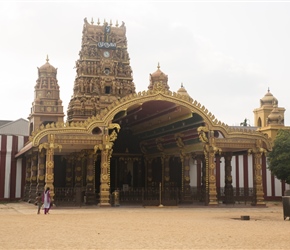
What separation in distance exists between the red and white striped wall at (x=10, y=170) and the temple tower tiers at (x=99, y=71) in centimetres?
535

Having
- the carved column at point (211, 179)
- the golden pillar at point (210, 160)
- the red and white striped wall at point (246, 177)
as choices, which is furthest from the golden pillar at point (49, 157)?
the red and white striped wall at point (246, 177)

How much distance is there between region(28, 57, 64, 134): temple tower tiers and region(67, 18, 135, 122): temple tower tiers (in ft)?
6.03

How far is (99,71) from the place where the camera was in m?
39.5

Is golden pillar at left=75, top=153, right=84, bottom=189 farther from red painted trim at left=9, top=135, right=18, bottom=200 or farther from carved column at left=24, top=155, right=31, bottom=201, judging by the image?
red painted trim at left=9, top=135, right=18, bottom=200

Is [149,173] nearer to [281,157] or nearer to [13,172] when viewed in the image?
[281,157]

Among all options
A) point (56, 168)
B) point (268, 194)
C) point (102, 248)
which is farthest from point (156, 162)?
point (102, 248)

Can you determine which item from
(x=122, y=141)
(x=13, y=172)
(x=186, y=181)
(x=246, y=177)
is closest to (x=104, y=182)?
(x=186, y=181)

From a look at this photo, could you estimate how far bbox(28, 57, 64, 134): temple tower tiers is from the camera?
41.4m

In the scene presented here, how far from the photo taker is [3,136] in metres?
37.2

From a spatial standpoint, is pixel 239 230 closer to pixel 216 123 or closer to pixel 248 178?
pixel 216 123

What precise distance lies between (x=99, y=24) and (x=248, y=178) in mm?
19186

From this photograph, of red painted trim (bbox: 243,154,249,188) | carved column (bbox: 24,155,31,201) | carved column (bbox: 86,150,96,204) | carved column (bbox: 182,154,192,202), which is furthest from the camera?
red painted trim (bbox: 243,154,249,188)

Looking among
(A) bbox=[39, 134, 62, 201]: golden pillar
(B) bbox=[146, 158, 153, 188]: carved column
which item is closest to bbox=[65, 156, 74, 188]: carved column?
(B) bbox=[146, 158, 153, 188]: carved column

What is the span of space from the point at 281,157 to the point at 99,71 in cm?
1657
